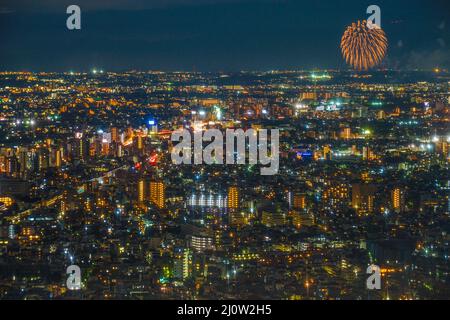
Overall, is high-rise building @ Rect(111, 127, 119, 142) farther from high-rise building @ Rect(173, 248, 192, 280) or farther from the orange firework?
high-rise building @ Rect(173, 248, 192, 280)

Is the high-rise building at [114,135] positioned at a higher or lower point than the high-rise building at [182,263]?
higher

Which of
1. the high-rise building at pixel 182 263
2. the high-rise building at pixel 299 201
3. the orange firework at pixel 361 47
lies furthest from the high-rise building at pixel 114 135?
the high-rise building at pixel 182 263

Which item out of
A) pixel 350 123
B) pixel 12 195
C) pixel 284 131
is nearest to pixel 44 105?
pixel 12 195

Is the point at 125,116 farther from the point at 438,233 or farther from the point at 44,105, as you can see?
the point at 438,233

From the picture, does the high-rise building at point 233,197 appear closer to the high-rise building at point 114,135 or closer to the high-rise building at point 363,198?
the high-rise building at point 363,198

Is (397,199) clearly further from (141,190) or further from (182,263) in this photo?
(141,190)

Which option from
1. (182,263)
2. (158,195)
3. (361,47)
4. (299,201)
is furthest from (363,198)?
(182,263)
